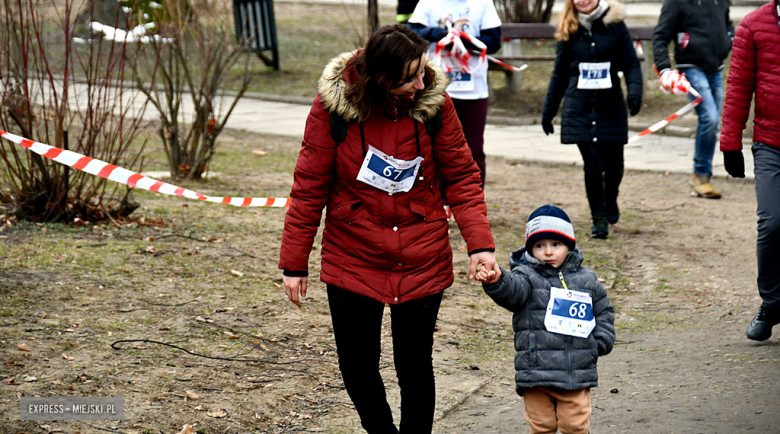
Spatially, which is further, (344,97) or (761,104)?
(761,104)

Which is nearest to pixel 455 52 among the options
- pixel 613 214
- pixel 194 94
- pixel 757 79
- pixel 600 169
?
pixel 600 169

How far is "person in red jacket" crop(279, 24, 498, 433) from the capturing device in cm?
321

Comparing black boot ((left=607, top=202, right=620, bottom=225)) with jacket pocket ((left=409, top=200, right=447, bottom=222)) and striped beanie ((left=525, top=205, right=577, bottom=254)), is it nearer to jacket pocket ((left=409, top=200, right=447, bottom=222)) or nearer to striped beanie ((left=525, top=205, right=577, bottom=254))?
striped beanie ((left=525, top=205, right=577, bottom=254))

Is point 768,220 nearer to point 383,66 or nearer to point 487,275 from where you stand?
point 487,275

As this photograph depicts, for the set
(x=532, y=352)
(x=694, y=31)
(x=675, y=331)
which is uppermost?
(x=694, y=31)

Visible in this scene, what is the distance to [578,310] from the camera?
3248mm

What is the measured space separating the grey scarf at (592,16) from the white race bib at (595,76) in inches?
12.1

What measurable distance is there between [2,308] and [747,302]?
4537 mm

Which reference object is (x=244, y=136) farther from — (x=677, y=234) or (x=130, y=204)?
(x=677, y=234)

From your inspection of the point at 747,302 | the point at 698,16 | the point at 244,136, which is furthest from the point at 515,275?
the point at 244,136

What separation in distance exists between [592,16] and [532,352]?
429 centimetres

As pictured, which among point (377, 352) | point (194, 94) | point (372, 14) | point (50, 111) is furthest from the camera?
point (372, 14)

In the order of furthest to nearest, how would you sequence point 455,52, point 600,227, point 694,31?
point 694,31
point 600,227
point 455,52

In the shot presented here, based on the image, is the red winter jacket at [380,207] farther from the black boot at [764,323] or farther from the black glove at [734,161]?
the black boot at [764,323]
